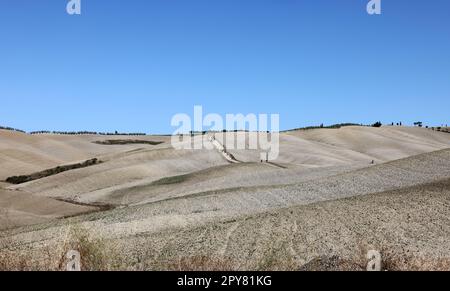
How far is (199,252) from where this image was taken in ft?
64.4

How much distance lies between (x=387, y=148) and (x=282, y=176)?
63.0m

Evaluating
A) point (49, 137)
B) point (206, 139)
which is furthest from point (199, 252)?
point (49, 137)

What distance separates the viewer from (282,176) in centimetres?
5566

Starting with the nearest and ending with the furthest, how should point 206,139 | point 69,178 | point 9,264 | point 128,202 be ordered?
point 9,264, point 128,202, point 69,178, point 206,139

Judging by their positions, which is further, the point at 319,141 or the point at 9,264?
the point at 319,141

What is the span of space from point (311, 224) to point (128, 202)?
29.3m
